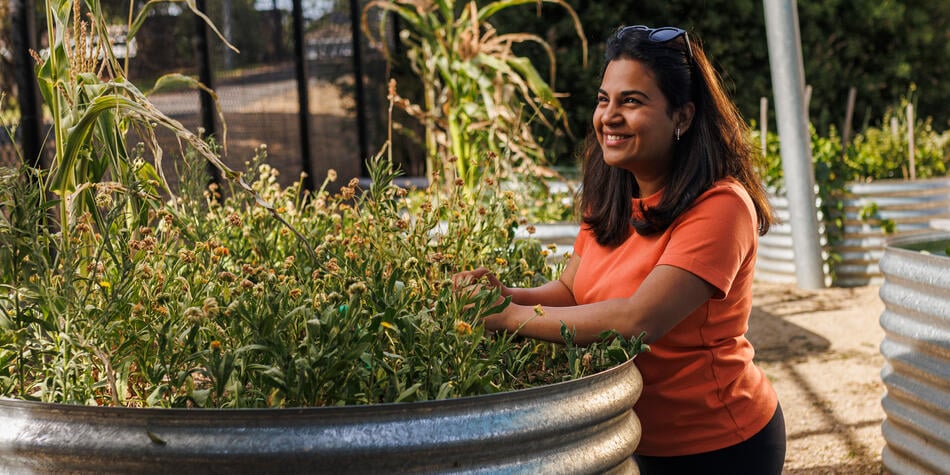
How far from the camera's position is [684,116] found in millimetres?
2217

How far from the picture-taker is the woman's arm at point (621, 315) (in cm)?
184

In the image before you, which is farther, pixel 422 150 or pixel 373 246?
pixel 422 150

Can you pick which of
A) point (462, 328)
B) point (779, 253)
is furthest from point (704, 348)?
point (779, 253)

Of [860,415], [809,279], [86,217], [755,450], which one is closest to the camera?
[86,217]

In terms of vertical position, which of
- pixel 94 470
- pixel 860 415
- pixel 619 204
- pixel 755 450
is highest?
pixel 619 204

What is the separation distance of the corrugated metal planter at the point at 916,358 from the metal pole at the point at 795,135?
162 inches

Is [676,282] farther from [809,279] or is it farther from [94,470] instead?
[809,279]

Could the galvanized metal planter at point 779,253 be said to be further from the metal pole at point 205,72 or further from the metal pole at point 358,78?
the metal pole at point 205,72

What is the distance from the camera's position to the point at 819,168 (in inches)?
307

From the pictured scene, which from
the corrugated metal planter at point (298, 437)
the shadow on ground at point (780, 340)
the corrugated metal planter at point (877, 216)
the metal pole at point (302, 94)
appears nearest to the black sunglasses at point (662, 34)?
the corrugated metal planter at point (298, 437)

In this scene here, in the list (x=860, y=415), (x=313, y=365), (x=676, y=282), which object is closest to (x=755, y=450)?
(x=676, y=282)

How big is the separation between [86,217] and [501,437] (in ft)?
2.95

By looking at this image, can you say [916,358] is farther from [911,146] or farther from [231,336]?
[911,146]

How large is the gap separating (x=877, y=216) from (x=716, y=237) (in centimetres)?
614
